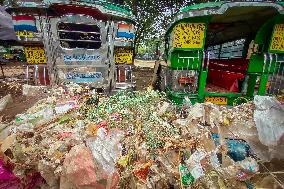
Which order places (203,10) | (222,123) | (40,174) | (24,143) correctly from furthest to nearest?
(203,10), (222,123), (24,143), (40,174)

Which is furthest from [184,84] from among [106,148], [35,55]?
[35,55]

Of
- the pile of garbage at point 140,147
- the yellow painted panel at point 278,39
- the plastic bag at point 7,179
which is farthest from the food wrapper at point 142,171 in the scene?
the yellow painted panel at point 278,39

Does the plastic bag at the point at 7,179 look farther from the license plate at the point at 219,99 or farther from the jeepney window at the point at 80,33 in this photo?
the license plate at the point at 219,99

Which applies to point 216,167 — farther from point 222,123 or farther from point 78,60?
point 78,60

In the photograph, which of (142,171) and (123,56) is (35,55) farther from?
(142,171)

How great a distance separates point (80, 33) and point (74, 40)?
28cm

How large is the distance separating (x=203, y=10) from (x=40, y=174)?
10.7ft

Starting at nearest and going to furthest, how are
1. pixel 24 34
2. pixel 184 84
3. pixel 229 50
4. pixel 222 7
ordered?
pixel 222 7 < pixel 24 34 < pixel 184 84 < pixel 229 50

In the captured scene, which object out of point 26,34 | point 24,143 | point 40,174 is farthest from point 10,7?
point 40,174

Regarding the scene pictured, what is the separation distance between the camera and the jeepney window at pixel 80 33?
4.03m

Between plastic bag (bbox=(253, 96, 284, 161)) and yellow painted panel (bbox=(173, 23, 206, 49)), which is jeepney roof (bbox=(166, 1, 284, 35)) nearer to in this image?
yellow painted panel (bbox=(173, 23, 206, 49))

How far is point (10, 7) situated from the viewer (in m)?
3.70

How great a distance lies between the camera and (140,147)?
92.7 inches

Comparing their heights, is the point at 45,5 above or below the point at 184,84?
above
